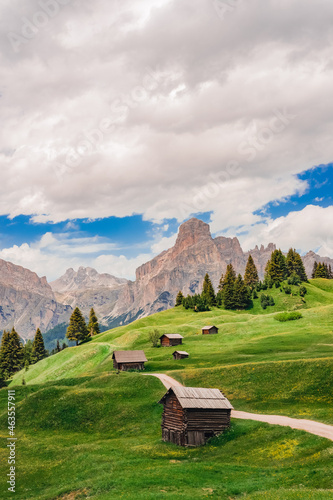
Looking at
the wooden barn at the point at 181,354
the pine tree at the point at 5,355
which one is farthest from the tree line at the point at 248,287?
the pine tree at the point at 5,355

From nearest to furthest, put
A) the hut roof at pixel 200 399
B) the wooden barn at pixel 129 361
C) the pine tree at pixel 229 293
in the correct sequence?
the hut roof at pixel 200 399
the wooden barn at pixel 129 361
the pine tree at pixel 229 293

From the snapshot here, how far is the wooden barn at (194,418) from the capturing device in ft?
123

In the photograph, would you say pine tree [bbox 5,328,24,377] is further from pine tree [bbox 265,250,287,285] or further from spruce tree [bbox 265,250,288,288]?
spruce tree [bbox 265,250,288,288]

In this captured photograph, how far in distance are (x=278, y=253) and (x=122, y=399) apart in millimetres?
109209

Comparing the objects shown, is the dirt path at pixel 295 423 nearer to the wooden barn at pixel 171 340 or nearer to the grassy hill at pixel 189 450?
the grassy hill at pixel 189 450

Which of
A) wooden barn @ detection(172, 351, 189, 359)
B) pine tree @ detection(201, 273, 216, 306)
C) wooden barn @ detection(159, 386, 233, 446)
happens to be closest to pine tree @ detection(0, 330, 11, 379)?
wooden barn @ detection(172, 351, 189, 359)

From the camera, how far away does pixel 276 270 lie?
140875 mm

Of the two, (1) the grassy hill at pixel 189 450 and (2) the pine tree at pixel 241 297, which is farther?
(2) the pine tree at pixel 241 297

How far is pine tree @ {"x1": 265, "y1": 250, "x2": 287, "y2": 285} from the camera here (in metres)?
139

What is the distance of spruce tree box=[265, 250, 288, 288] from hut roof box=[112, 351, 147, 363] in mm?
78557

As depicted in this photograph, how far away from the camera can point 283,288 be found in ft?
427

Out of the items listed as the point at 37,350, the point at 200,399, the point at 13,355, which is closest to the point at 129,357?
the point at 200,399

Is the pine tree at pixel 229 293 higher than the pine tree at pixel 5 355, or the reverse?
the pine tree at pixel 229 293

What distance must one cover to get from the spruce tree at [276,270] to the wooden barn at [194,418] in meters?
104
